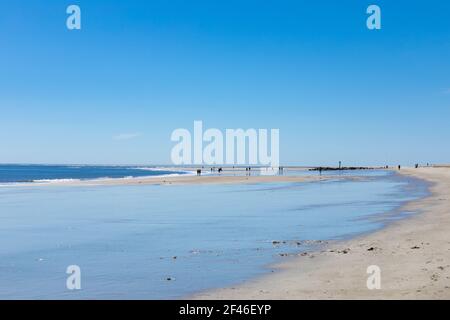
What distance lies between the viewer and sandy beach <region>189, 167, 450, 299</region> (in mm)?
9930

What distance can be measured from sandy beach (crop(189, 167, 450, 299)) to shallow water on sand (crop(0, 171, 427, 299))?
0.84 meters

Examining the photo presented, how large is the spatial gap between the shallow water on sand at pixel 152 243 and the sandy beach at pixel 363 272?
0.84m

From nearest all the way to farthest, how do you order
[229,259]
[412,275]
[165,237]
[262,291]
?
[262,291] → [412,275] → [229,259] → [165,237]

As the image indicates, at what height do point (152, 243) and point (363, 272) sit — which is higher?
point (363, 272)

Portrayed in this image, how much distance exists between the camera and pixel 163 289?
10672mm

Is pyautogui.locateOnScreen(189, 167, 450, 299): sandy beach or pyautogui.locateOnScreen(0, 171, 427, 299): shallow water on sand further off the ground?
pyautogui.locateOnScreen(189, 167, 450, 299): sandy beach

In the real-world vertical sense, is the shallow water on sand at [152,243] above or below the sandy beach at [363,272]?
below

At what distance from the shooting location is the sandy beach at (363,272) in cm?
993

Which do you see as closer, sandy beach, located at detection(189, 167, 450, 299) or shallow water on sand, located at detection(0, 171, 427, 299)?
sandy beach, located at detection(189, 167, 450, 299)

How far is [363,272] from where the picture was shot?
11797 mm

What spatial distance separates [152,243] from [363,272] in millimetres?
7896
